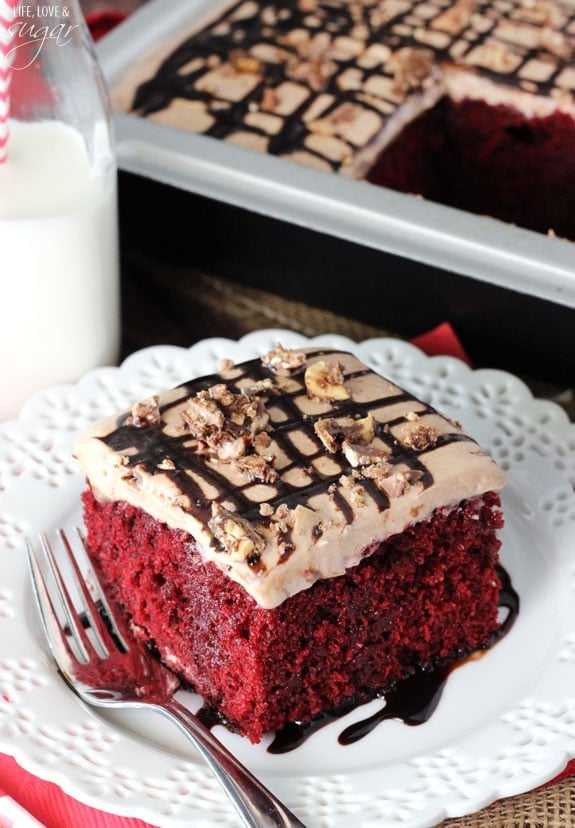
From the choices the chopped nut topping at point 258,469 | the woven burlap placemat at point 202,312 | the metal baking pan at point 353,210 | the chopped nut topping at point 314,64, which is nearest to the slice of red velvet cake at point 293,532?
the chopped nut topping at point 258,469

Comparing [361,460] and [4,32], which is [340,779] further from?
[4,32]

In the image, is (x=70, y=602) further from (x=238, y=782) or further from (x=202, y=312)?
(x=202, y=312)

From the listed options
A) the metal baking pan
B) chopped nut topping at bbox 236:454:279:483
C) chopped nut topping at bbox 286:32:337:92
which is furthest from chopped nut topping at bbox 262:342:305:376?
chopped nut topping at bbox 286:32:337:92

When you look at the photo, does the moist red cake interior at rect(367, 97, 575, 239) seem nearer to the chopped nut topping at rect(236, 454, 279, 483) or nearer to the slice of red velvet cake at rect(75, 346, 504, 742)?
the slice of red velvet cake at rect(75, 346, 504, 742)

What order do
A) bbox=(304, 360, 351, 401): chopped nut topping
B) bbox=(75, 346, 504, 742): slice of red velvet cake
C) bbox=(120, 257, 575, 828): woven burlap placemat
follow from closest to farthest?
bbox=(75, 346, 504, 742): slice of red velvet cake
bbox=(304, 360, 351, 401): chopped nut topping
bbox=(120, 257, 575, 828): woven burlap placemat

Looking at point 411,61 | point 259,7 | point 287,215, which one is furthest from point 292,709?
point 259,7

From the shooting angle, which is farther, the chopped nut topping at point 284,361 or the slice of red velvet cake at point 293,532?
the chopped nut topping at point 284,361

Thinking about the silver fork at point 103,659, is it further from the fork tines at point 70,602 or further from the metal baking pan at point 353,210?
the metal baking pan at point 353,210

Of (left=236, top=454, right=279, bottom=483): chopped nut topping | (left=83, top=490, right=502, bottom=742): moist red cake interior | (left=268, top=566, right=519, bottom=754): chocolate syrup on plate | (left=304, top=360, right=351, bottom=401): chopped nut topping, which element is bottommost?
(left=268, top=566, right=519, bottom=754): chocolate syrup on plate
